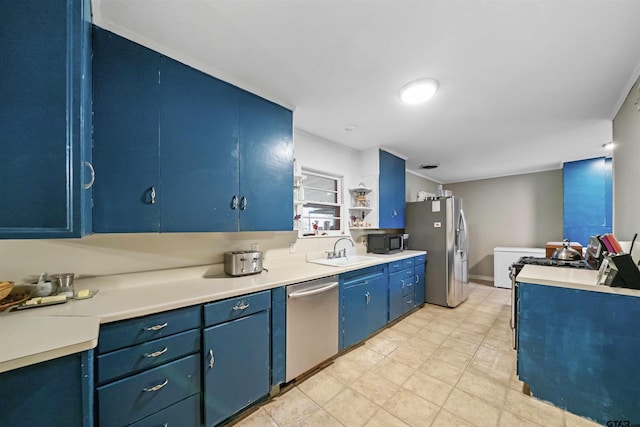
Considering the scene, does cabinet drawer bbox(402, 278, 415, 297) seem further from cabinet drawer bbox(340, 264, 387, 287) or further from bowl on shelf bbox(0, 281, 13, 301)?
bowl on shelf bbox(0, 281, 13, 301)

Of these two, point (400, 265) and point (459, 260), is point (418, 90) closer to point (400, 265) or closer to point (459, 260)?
point (400, 265)

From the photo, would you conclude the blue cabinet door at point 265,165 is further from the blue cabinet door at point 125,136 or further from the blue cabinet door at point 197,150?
the blue cabinet door at point 125,136

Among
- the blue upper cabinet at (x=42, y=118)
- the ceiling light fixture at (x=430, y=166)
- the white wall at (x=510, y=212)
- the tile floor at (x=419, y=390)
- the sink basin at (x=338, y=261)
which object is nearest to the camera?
the blue upper cabinet at (x=42, y=118)

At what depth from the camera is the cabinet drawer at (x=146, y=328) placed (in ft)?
3.55

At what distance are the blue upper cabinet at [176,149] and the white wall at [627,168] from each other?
2.85 m

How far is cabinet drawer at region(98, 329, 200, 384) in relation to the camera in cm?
108

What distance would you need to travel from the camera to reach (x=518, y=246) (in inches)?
198

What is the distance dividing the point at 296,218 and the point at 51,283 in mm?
1807

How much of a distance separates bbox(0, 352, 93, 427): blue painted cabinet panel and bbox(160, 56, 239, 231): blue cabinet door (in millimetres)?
798

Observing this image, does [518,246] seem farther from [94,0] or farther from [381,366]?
[94,0]

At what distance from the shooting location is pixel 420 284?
3.58m

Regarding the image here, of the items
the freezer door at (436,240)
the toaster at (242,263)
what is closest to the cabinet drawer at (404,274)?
the freezer door at (436,240)

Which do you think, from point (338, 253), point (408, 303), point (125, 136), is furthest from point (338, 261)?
point (125, 136)

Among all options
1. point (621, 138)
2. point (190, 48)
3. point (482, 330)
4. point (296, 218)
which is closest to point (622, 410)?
point (482, 330)
